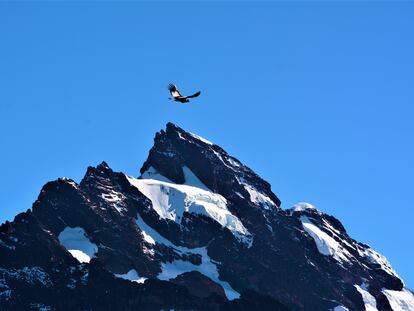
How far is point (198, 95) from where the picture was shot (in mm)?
159875

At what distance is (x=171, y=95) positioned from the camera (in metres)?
170

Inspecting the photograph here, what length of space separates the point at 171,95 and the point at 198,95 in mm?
10802

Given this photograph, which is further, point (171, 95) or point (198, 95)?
point (171, 95)
